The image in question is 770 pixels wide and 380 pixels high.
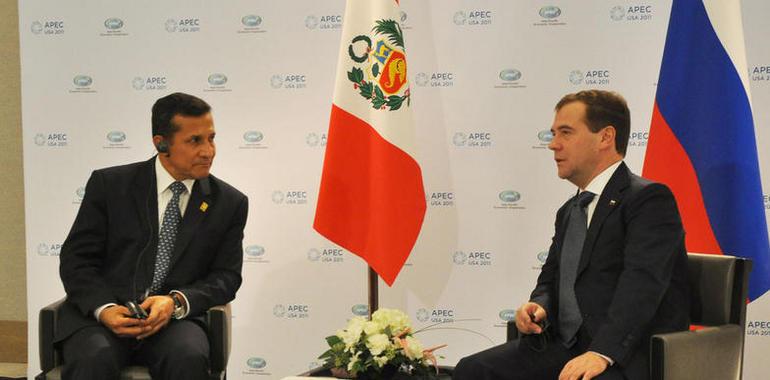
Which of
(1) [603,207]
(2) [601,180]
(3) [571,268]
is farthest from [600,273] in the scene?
(2) [601,180]

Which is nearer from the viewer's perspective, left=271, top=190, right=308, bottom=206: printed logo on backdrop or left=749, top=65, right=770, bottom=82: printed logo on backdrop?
left=749, top=65, right=770, bottom=82: printed logo on backdrop

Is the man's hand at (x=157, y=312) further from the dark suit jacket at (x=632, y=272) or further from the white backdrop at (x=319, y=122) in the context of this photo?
the white backdrop at (x=319, y=122)

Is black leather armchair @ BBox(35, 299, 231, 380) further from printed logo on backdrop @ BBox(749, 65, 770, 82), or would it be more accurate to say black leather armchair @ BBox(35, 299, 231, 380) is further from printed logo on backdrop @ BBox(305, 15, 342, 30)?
printed logo on backdrop @ BBox(749, 65, 770, 82)

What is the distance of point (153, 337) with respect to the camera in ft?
12.2

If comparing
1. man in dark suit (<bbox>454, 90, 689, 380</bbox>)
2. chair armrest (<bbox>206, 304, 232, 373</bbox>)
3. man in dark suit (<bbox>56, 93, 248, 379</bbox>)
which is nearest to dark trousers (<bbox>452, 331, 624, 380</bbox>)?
man in dark suit (<bbox>454, 90, 689, 380</bbox>)

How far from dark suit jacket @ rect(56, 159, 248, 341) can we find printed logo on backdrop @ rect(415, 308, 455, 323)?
5.21 feet

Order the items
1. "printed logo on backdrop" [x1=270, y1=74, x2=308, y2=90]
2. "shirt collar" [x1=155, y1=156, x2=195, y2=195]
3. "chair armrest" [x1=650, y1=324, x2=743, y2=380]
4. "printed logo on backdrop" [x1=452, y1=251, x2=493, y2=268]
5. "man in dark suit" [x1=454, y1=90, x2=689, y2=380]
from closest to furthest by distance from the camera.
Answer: "chair armrest" [x1=650, y1=324, x2=743, y2=380] → "man in dark suit" [x1=454, y1=90, x2=689, y2=380] → "shirt collar" [x1=155, y1=156, x2=195, y2=195] → "printed logo on backdrop" [x1=452, y1=251, x2=493, y2=268] → "printed logo on backdrop" [x1=270, y1=74, x2=308, y2=90]

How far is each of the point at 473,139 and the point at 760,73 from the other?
1.51 m

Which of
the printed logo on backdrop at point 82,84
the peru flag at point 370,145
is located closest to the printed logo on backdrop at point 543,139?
the peru flag at point 370,145

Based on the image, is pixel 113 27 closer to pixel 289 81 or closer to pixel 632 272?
pixel 289 81

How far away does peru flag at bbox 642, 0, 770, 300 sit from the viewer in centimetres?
403

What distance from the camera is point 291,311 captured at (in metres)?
5.40

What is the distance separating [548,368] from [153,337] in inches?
60.3

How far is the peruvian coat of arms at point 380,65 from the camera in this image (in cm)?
452
